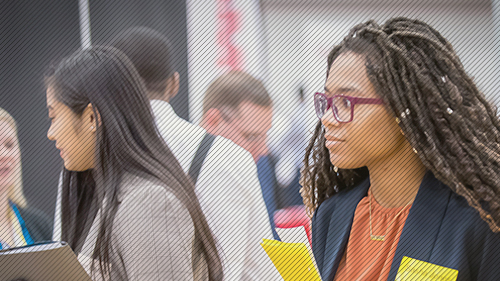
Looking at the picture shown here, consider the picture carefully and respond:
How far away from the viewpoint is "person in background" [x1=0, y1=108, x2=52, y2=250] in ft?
4.31

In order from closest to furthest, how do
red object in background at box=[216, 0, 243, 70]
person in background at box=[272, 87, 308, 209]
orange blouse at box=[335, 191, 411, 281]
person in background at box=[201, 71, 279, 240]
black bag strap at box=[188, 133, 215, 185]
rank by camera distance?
orange blouse at box=[335, 191, 411, 281]
black bag strap at box=[188, 133, 215, 185]
person in background at box=[201, 71, 279, 240]
person in background at box=[272, 87, 308, 209]
red object in background at box=[216, 0, 243, 70]

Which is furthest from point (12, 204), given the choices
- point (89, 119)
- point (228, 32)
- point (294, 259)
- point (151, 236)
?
point (228, 32)

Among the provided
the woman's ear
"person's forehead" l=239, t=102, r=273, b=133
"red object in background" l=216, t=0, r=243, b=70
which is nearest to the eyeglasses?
the woman's ear

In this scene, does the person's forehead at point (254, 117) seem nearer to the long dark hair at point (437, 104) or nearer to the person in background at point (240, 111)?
the person in background at point (240, 111)

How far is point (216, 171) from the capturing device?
1.28m

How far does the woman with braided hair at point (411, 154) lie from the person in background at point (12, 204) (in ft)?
2.97

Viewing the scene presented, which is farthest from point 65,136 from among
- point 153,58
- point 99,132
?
A: point 153,58

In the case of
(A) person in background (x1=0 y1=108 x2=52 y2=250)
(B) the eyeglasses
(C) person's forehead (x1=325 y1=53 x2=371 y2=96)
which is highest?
(C) person's forehead (x1=325 y1=53 x2=371 y2=96)

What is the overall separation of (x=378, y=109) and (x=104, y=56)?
630 mm

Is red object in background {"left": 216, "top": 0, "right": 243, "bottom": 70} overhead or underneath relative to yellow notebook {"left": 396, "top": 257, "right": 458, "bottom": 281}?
underneath

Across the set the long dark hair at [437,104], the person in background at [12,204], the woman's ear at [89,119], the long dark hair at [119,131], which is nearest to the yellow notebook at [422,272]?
the long dark hair at [437,104]

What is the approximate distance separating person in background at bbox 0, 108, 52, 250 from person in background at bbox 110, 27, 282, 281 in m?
0.43

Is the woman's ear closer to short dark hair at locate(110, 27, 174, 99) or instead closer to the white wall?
short dark hair at locate(110, 27, 174, 99)

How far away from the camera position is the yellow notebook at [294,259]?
31.8 inches
